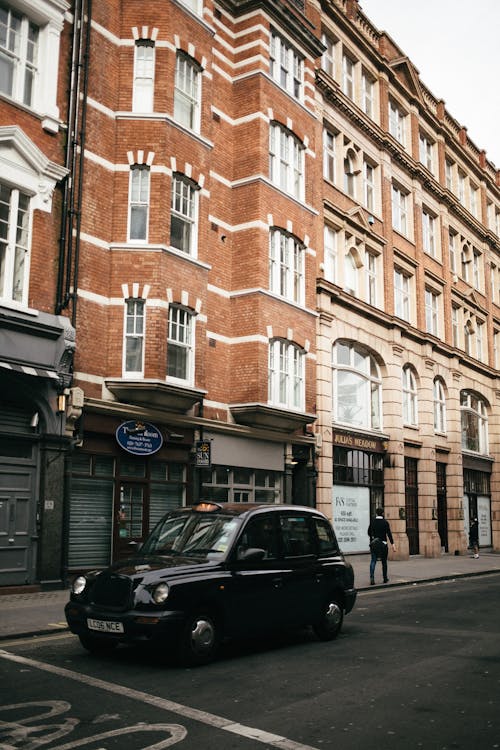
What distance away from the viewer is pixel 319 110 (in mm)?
25359

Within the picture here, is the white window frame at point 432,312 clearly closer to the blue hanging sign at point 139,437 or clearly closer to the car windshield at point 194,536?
the blue hanging sign at point 139,437

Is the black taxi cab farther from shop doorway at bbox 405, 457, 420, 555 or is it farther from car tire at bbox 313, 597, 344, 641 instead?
shop doorway at bbox 405, 457, 420, 555

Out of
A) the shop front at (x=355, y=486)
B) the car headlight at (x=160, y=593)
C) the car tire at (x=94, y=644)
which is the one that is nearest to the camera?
the car headlight at (x=160, y=593)

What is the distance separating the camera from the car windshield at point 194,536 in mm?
8664

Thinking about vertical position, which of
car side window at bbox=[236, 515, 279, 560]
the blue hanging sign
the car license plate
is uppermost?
the blue hanging sign

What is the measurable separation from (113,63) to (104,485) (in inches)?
405

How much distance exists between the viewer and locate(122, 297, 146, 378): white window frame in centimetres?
1720

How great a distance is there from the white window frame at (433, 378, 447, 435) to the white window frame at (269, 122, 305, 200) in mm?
12839

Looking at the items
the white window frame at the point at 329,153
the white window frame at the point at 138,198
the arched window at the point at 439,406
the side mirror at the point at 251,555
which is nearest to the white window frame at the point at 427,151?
the white window frame at the point at 329,153

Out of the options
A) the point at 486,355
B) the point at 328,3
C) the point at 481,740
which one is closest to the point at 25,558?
the point at 481,740

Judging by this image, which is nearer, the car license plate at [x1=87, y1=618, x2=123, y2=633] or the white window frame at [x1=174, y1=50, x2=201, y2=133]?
the car license plate at [x1=87, y1=618, x2=123, y2=633]

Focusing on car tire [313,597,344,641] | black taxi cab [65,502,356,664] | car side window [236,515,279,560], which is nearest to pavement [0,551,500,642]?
black taxi cab [65,502,356,664]

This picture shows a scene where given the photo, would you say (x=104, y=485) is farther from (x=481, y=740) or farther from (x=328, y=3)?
(x=328, y=3)

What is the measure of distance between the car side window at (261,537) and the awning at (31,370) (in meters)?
6.89
